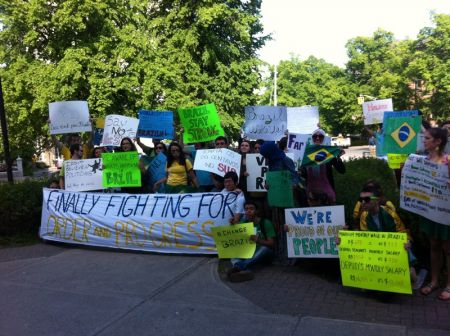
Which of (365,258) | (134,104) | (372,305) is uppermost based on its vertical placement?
(134,104)

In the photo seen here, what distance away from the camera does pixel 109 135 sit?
337 inches

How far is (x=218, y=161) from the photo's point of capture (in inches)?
248

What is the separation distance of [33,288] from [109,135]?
12.9ft

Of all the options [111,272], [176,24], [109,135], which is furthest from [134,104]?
[111,272]

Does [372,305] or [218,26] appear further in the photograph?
[218,26]

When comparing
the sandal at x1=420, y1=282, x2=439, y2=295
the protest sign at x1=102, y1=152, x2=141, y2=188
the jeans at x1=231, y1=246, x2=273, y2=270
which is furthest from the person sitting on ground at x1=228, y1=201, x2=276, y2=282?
the protest sign at x1=102, y1=152, x2=141, y2=188

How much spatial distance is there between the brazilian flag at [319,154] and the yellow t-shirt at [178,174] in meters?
1.95

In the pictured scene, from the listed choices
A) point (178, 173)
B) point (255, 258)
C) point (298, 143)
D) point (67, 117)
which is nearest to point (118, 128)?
point (67, 117)

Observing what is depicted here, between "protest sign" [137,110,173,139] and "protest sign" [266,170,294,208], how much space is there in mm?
3769

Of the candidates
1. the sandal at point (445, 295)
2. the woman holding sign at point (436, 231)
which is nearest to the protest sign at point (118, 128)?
the woman holding sign at point (436, 231)

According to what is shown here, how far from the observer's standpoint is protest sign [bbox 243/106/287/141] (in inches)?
311

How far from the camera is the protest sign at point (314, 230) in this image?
4.97m

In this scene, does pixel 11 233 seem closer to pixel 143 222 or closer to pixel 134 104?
pixel 143 222

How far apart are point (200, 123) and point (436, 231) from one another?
14.5 ft
